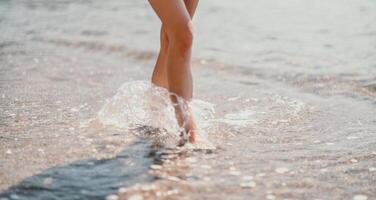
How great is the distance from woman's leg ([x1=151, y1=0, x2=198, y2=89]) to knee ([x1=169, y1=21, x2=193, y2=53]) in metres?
0.28

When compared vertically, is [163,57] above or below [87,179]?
above

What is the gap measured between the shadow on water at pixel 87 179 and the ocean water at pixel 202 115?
0.03 ft

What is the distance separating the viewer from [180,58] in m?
3.77

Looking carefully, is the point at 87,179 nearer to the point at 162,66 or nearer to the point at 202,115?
the point at 162,66

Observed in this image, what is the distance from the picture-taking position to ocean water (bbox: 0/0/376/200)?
3258 millimetres

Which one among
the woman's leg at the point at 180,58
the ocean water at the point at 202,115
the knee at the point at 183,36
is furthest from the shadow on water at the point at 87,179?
the knee at the point at 183,36

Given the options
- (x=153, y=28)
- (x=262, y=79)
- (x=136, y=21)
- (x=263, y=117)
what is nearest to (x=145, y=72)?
(x=262, y=79)

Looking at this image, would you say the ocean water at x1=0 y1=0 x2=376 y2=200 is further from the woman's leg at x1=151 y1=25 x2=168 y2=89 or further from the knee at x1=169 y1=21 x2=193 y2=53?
the knee at x1=169 y1=21 x2=193 y2=53

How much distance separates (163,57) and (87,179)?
3.96 feet

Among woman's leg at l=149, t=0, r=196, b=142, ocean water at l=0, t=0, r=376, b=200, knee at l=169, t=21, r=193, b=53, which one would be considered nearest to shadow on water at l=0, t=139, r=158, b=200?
ocean water at l=0, t=0, r=376, b=200

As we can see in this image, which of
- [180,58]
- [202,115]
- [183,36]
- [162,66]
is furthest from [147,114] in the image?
[183,36]

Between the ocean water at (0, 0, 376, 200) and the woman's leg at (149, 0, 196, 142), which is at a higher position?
the woman's leg at (149, 0, 196, 142)

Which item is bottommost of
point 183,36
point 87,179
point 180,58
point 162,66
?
point 87,179

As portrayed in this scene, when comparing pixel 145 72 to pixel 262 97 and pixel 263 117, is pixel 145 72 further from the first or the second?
pixel 263 117
